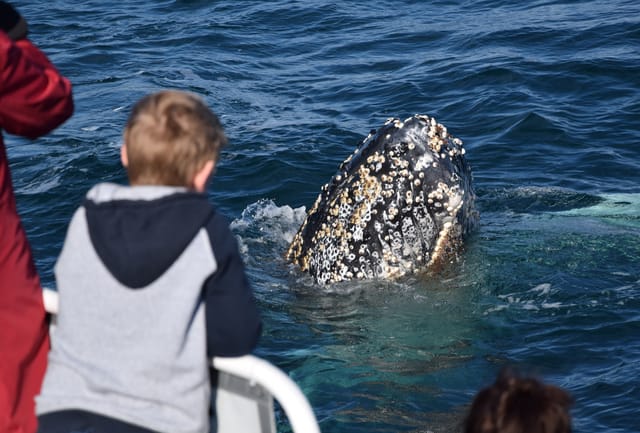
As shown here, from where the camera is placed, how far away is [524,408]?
8.68 feet

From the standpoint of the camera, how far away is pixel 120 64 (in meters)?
16.3

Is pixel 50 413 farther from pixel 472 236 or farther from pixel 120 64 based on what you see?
pixel 120 64

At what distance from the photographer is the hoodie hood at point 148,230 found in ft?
9.30

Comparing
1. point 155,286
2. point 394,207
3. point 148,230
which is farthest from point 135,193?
point 394,207

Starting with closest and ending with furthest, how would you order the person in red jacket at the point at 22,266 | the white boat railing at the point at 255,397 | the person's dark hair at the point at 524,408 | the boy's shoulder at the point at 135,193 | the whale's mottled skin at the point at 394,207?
the person's dark hair at the point at 524,408, the white boat railing at the point at 255,397, the boy's shoulder at the point at 135,193, the person in red jacket at the point at 22,266, the whale's mottled skin at the point at 394,207

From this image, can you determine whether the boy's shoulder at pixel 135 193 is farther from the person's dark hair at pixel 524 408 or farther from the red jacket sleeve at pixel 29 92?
the person's dark hair at pixel 524 408

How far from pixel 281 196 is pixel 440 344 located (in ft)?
13.5

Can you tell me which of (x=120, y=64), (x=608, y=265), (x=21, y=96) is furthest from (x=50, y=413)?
(x=120, y=64)

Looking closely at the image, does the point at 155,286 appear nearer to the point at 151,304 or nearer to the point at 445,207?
the point at 151,304

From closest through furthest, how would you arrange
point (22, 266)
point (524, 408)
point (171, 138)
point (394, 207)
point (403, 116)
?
point (524, 408), point (171, 138), point (22, 266), point (394, 207), point (403, 116)

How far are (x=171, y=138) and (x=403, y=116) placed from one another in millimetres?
10401

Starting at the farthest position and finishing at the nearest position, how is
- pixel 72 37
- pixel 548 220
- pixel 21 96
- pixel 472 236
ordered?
pixel 72 37
pixel 548 220
pixel 472 236
pixel 21 96

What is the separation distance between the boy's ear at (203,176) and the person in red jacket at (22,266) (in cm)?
53

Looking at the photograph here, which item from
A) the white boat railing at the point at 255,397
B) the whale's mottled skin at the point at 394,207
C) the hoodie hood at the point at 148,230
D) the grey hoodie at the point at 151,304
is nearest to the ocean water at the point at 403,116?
the whale's mottled skin at the point at 394,207
